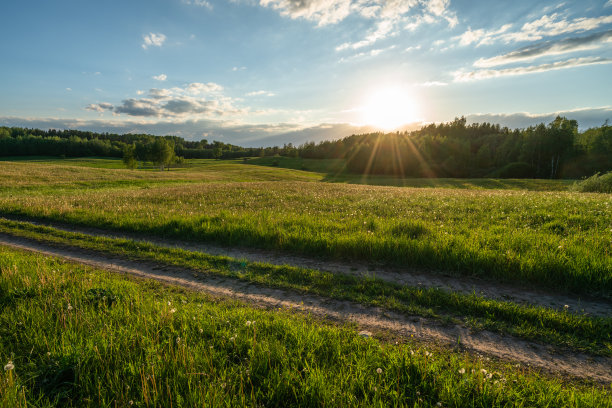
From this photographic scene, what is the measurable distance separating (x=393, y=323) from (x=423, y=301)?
1.18 m

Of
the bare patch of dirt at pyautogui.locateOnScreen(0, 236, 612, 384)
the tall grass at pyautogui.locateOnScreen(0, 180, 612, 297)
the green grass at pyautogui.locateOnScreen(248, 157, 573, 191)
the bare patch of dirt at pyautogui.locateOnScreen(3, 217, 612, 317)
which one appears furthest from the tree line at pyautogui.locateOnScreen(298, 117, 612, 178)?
the bare patch of dirt at pyautogui.locateOnScreen(0, 236, 612, 384)

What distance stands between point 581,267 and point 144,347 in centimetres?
913

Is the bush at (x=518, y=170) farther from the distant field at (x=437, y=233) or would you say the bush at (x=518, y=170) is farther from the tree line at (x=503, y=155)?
the distant field at (x=437, y=233)

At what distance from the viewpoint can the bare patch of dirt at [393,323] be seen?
4.01 m

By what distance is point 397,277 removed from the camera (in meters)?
7.30

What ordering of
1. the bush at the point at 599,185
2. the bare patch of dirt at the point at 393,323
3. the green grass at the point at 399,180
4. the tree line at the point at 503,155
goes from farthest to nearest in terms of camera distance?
1. the tree line at the point at 503,155
2. the green grass at the point at 399,180
3. the bush at the point at 599,185
4. the bare patch of dirt at the point at 393,323

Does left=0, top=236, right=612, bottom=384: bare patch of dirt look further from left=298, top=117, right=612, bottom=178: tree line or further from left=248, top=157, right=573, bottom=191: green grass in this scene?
left=298, top=117, right=612, bottom=178: tree line

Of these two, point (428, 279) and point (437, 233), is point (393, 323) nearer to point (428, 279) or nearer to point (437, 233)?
point (428, 279)

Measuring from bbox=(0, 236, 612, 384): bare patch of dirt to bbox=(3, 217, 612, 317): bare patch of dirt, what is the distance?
171 centimetres

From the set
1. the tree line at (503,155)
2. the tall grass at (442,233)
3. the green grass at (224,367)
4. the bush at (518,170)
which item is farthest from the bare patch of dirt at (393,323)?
the bush at (518,170)

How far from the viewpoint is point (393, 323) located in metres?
5.07

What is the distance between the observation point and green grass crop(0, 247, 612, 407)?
3012mm

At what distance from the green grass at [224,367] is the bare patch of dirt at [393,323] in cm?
47

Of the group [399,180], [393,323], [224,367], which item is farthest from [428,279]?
[399,180]
